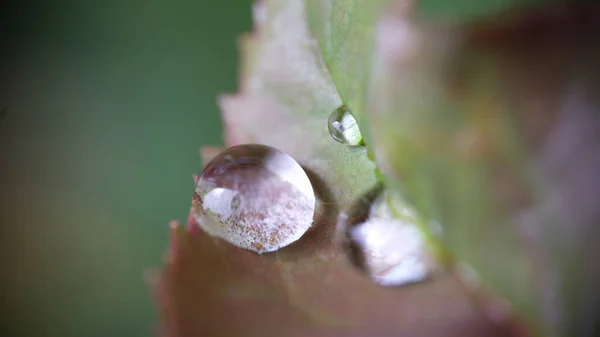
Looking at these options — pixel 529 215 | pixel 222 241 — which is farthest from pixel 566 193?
pixel 222 241

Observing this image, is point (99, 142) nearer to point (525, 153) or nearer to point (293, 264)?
point (293, 264)

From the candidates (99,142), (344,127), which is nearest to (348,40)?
(344,127)

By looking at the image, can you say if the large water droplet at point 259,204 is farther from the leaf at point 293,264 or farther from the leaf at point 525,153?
the leaf at point 525,153

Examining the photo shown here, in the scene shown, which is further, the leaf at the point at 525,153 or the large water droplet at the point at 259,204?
the large water droplet at the point at 259,204

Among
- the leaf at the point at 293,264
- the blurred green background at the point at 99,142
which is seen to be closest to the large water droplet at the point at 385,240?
the leaf at the point at 293,264

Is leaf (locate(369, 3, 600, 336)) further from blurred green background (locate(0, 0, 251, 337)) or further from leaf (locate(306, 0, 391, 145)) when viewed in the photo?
blurred green background (locate(0, 0, 251, 337))

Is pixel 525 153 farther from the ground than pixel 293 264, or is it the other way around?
pixel 525 153
